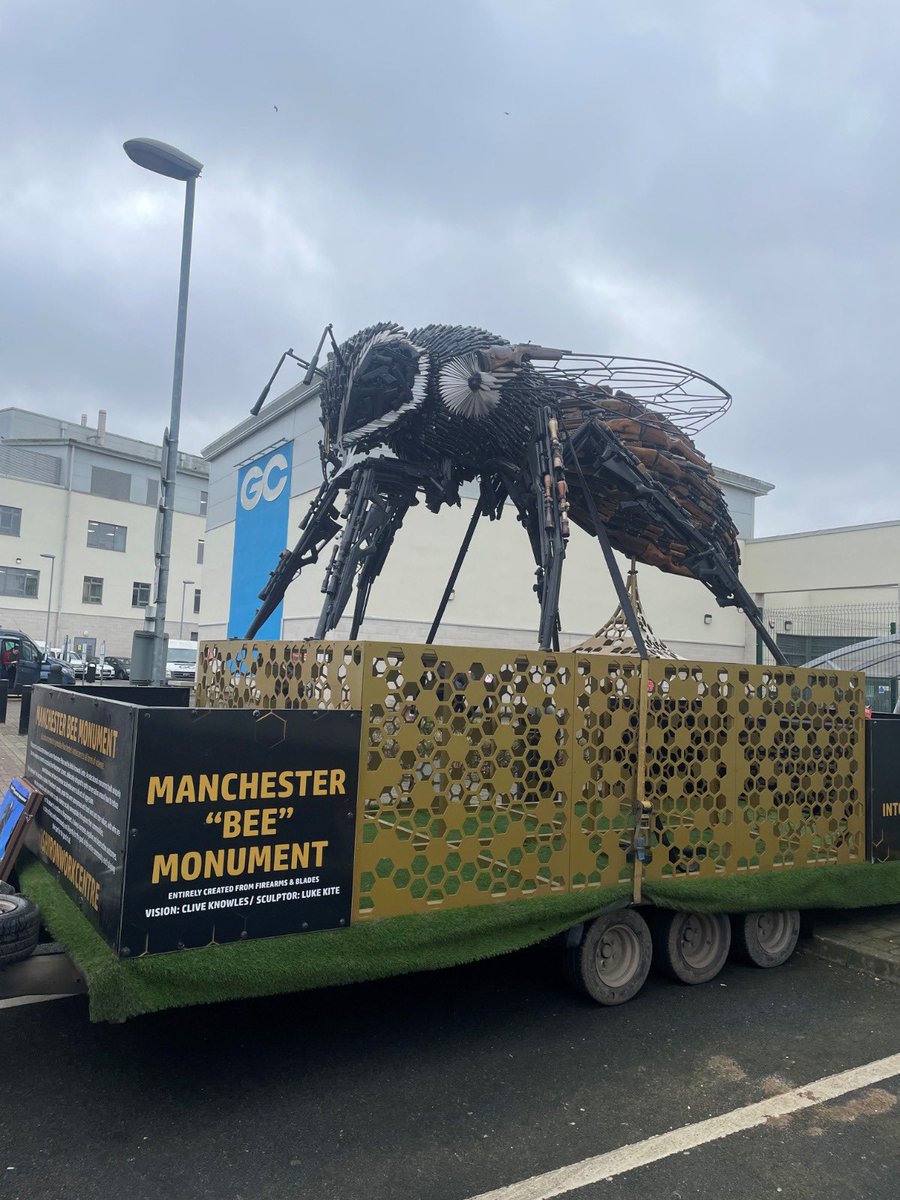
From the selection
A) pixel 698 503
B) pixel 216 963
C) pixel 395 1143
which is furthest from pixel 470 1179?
pixel 698 503

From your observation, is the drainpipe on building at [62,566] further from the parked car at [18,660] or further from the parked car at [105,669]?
the parked car at [18,660]

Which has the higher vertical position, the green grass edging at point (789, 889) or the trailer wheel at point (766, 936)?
the green grass edging at point (789, 889)

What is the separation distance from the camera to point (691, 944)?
5.36 meters

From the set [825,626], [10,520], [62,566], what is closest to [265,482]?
[825,626]

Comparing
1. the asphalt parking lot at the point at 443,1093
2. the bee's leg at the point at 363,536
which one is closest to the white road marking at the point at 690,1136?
the asphalt parking lot at the point at 443,1093

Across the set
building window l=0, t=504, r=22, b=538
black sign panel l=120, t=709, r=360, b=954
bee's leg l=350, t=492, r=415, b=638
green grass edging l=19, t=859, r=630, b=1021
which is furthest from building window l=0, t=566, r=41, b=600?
black sign panel l=120, t=709, r=360, b=954

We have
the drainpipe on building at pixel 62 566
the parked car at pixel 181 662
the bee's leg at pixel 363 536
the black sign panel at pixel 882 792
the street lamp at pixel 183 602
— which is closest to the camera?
the black sign panel at pixel 882 792

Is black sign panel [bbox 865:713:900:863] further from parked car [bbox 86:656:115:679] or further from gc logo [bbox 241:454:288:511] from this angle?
parked car [bbox 86:656:115:679]

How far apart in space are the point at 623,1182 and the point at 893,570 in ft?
86.1

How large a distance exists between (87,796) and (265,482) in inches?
869

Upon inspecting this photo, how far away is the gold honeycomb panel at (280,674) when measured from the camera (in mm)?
4344

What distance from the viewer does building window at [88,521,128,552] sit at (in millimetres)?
47094

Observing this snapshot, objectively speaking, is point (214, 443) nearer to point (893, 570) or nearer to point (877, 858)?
point (893, 570)

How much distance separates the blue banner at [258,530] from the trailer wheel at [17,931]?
18971mm
